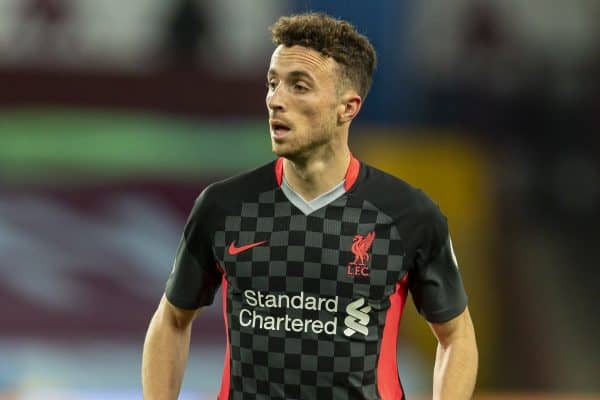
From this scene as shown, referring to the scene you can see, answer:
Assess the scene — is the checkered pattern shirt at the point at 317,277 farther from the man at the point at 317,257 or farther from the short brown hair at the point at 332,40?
the short brown hair at the point at 332,40

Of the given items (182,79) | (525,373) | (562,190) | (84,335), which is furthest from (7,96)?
(562,190)

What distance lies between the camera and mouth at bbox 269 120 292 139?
3.08m

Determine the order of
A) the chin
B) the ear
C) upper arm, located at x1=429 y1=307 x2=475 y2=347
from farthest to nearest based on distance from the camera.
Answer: upper arm, located at x1=429 y1=307 x2=475 y2=347, the ear, the chin

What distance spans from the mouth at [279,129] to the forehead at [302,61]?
0.41 feet

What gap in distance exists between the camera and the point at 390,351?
3227 mm

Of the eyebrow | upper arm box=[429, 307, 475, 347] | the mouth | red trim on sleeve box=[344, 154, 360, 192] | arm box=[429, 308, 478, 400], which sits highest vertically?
the eyebrow

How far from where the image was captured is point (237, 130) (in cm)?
837

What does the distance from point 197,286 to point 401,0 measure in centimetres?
734

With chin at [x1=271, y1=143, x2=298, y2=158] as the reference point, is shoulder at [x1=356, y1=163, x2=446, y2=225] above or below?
below

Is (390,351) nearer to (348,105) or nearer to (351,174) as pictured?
(351,174)

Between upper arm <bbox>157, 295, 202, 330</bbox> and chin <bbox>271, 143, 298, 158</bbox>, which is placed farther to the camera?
upper arm <bbox>157, 295, 202, 330</bbox>

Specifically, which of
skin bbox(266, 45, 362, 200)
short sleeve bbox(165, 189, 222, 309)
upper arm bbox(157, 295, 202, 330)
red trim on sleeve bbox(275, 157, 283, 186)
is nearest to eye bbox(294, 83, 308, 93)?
skin bbox(266, 45, 362, 200)

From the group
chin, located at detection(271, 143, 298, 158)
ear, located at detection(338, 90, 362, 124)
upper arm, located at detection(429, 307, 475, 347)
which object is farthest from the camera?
upper arm, located at detection(429, 307, 475, 347)

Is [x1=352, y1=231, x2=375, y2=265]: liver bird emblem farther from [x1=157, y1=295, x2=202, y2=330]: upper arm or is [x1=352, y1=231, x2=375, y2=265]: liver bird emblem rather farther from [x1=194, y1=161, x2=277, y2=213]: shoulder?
[x1=157, y1=295, x2=202, y2=330]: upper arm
